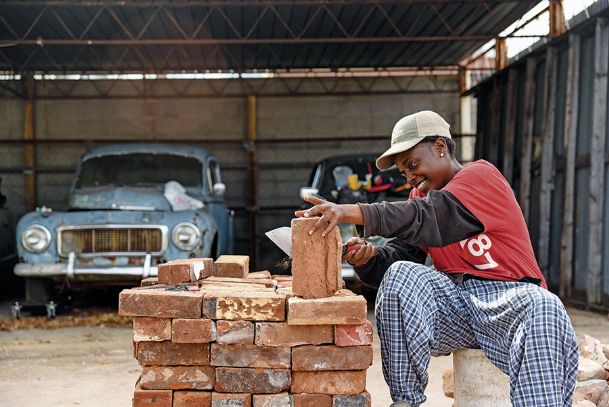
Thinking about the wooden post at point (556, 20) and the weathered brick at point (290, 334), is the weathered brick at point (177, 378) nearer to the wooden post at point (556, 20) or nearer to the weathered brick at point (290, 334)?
the weathered brick at point (290, 334)

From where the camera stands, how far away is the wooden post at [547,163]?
351 inches

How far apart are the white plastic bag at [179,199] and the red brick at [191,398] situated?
16.5ft

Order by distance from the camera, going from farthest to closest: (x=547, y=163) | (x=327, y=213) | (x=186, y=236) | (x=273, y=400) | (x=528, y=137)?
1. (x=528, y=137)
2. (x=547, y=163)
3. (x=186, y=236)
4. (x=273, y=400)
5. (x=327, y=213)

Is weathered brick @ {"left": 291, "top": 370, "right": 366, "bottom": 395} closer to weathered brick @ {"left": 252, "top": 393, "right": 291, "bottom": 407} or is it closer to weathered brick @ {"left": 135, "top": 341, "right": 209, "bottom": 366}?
weathered brick @ {"left": 252, "top": 393, "right": 291, "bottom": 407}

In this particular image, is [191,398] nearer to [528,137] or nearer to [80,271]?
[80,271]

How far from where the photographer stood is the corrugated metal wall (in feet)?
24.3

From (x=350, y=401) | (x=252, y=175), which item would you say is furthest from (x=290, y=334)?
(x=252, y=175)

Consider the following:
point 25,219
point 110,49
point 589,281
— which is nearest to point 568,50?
point 589,281

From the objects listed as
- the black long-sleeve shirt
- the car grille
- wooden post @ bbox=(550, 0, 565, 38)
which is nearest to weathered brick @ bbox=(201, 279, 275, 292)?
the black long-sleeve shirt

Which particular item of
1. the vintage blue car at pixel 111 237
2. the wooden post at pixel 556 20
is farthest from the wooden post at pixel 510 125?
the vintage blue car at pixel 111 237

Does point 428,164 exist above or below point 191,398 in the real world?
above

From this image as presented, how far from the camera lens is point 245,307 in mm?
2664

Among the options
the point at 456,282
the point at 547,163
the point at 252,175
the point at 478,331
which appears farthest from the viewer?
the point at 252,175

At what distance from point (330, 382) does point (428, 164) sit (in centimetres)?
99
